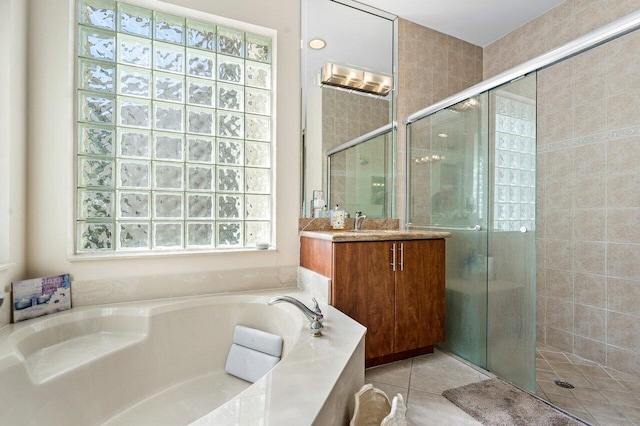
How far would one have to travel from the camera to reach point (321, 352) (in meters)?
1.19

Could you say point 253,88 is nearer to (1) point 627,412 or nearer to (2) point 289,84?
(2) point 289,84

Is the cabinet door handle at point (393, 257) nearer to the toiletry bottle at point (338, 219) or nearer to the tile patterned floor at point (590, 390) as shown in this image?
the toiletry bottle at point (338, 219)

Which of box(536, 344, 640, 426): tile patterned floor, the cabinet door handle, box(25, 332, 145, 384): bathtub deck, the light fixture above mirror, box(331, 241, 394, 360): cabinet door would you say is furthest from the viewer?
the light fixture above mirror

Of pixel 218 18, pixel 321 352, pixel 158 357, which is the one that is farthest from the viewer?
pixel 218 18

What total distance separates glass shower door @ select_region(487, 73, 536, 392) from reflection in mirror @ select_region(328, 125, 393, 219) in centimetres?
86

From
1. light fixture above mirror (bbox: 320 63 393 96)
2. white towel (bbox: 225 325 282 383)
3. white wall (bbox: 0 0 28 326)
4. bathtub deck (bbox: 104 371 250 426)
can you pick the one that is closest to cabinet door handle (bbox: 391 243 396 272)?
white towel (bbox: 225 325 282 383)

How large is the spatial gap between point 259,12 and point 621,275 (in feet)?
10.2

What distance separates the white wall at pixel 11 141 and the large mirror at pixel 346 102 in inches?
61.9

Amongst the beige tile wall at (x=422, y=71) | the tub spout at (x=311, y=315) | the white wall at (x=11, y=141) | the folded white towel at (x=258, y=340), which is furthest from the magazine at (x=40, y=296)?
the beige tile wall at (x=422, y=71)

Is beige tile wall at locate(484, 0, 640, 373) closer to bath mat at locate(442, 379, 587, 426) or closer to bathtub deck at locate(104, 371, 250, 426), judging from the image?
bath mat at locate(442, 379, 587, 426)

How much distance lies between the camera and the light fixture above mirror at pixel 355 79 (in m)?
2.44

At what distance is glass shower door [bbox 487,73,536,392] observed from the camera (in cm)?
180

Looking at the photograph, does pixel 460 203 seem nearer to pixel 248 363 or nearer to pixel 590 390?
pixel 590 390

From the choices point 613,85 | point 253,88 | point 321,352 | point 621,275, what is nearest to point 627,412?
point 621,275
